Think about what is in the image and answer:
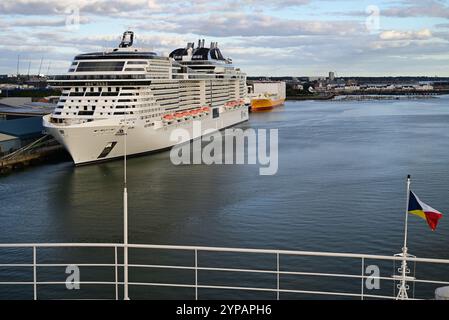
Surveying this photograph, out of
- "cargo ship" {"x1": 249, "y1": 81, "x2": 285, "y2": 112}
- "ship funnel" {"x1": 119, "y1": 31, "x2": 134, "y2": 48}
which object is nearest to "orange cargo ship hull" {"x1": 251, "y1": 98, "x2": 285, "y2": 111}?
"cargo ship" {"x1": 249, "y1": 81, "x2": 285, "y2": 112}

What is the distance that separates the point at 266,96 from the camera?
44.7 m

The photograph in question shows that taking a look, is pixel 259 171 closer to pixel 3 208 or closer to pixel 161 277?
pixel 3 208

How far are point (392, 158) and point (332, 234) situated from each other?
827cm

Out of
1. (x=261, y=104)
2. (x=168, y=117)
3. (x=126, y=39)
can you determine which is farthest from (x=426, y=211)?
(x=261, y=104)

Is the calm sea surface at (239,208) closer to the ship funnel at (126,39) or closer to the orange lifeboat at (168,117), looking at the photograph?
the orange lifeboat at (168,117)

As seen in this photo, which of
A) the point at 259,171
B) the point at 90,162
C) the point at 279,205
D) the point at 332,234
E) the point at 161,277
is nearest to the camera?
the point at 161,277

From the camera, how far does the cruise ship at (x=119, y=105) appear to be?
1438 cm

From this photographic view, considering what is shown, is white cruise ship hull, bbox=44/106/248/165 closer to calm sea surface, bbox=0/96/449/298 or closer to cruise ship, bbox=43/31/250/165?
cruise ship, bbox=43/31/250/165

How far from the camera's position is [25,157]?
49.0 feet

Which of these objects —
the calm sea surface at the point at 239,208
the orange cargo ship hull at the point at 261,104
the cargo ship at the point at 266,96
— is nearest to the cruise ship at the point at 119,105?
the calm sea surface at the point at 239,208

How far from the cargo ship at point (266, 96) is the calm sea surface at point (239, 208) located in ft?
85.6

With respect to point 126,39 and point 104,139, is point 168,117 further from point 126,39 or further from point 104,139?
point 104,139

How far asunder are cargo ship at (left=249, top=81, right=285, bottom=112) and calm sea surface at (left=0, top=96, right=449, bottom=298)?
85.6ft
